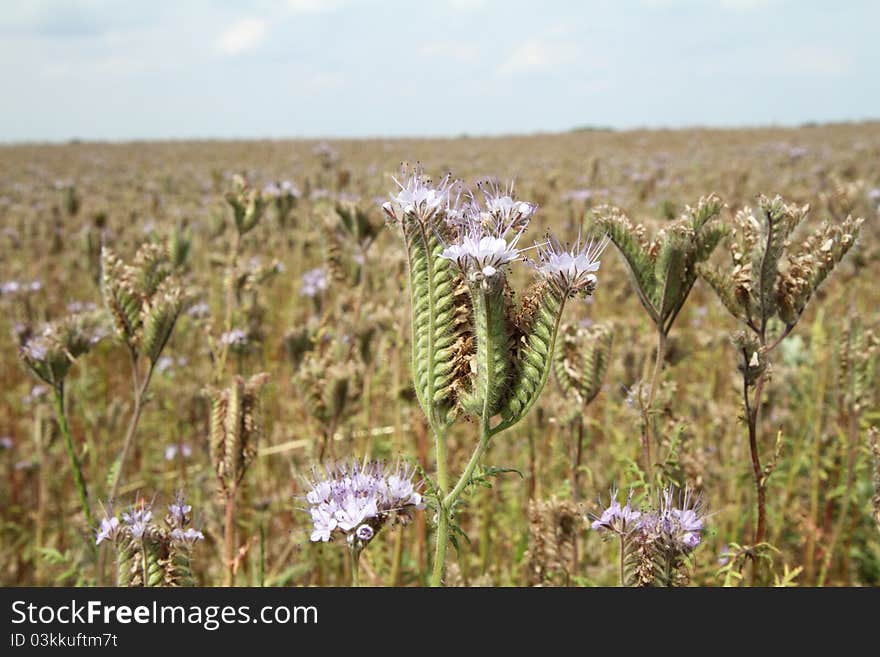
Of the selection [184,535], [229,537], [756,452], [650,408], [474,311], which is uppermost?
[474,311]

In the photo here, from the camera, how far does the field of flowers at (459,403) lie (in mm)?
1575

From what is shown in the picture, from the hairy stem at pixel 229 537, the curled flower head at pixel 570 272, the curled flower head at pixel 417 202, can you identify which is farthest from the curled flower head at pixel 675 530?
the hairy stem at pixel 229 537

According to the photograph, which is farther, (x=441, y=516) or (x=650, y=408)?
(x=650, y=408)

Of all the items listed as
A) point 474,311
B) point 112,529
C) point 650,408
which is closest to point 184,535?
point 112,529

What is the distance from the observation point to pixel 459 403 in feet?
5.08

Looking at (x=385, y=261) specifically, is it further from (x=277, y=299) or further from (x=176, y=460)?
(x=277, y=299)

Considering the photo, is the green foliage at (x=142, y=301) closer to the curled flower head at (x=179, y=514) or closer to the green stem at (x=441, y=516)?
the curled flower head at (x=179, y=514)

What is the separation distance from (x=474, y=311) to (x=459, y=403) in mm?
203

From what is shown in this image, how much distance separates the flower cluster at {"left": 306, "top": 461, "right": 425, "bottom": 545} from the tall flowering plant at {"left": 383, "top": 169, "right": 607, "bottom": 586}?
119 mm

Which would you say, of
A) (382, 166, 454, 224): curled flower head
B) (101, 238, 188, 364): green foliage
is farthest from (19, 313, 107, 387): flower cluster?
(382, 166, 454, 224): curled flower head

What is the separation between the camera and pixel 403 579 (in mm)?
3541

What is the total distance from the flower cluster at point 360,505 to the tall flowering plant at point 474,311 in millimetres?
119

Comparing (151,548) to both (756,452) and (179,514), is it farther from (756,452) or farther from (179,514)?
(756,452)

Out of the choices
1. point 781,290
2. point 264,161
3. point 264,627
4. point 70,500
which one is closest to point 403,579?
point 264,627
